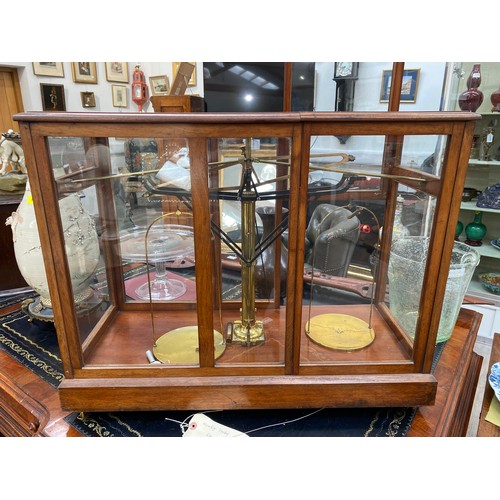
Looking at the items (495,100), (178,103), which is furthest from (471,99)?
(178,103)

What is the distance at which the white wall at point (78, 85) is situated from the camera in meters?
2.67

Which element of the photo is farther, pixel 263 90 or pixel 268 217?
pixel 263 90

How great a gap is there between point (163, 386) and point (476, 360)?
768 millimetres

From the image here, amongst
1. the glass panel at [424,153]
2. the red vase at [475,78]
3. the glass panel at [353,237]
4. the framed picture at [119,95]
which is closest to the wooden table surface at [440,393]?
the glass panel at [353,237]

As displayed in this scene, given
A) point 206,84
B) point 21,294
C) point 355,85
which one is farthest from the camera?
point 206,84

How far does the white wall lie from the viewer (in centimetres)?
267

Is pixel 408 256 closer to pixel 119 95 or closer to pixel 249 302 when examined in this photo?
pixel 249 302

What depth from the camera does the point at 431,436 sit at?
64 centimetres

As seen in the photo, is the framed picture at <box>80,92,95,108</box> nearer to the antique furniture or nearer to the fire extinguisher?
the fire extinguisher

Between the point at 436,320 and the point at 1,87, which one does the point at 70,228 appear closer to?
the point at 436,320

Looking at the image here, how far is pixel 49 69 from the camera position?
9.07ft

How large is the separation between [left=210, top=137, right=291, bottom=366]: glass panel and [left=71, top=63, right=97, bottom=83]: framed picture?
9.27 ft

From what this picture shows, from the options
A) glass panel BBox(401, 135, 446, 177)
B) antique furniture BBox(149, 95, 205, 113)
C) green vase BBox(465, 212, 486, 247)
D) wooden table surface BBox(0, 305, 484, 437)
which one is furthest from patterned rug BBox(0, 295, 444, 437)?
green vase BBox(465, 212, 486, 247)

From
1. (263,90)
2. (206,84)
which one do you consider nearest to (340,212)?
(263,90)
